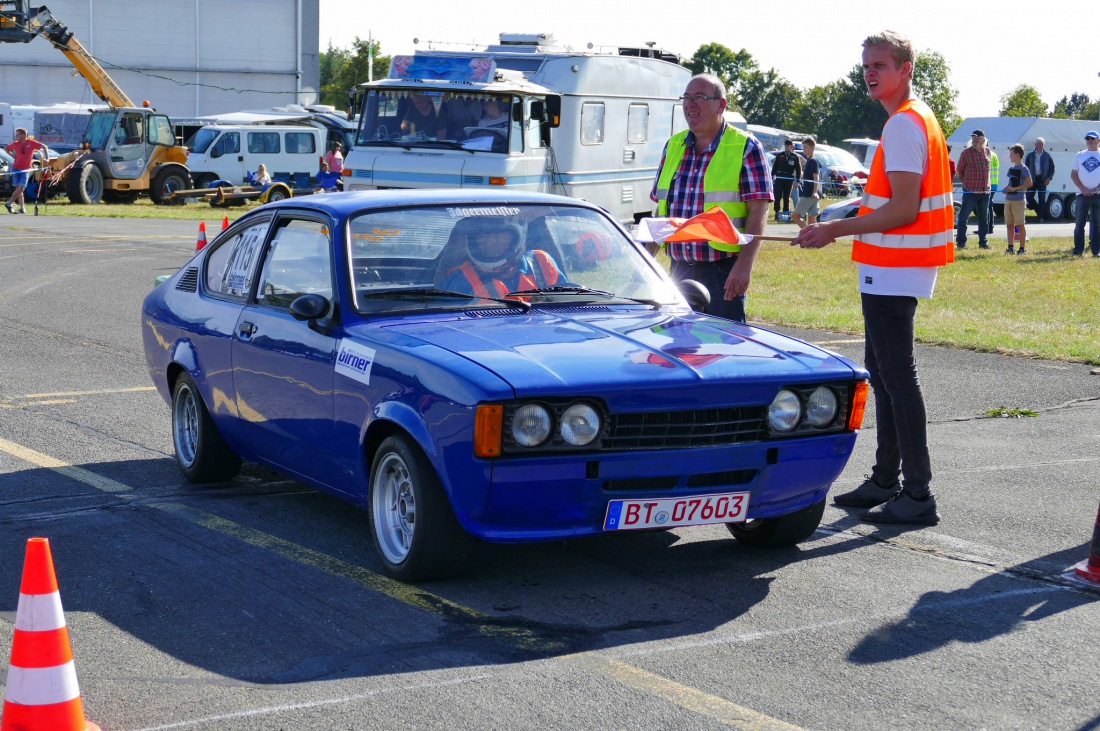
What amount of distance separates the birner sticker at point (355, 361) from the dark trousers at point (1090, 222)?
736 inches

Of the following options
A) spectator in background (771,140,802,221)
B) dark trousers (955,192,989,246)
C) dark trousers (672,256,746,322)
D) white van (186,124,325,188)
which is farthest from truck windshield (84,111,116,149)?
dark trousers (672,256,746,322)

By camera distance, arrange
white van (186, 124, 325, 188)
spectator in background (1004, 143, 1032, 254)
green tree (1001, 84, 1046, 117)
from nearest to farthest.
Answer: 1. spectator in background (1004, 143, 1032, 254)
2. white van (186, 124, 325, 188)
3. green tree (1001, 84, 1046, 117)

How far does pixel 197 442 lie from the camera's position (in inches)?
267

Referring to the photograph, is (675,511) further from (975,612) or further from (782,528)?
(975,612)

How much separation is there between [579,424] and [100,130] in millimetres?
32954

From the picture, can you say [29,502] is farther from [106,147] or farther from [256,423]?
[106,147]

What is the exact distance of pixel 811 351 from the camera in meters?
5.50

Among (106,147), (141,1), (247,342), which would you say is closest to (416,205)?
(247,342)

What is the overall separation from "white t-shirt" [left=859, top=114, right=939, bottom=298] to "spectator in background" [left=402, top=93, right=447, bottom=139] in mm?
12933

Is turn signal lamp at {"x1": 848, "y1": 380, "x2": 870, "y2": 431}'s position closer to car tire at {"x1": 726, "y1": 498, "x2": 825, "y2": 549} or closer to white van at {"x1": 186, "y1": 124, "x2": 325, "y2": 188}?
car tire at {"x1": 726, "y1": 498, "x2": 825, "y2": 549}

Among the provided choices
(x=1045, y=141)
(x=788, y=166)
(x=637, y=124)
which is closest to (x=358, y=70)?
(x=1045, y=141)

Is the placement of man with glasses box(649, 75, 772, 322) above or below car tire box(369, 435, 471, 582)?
above

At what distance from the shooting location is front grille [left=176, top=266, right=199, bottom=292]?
7.07 meters

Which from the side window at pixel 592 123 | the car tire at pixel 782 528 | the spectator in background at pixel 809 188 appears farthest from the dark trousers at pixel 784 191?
the car tire at pixel 782 528
